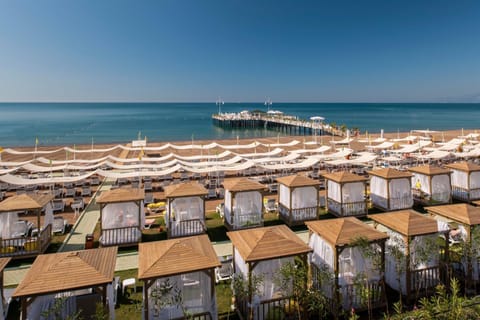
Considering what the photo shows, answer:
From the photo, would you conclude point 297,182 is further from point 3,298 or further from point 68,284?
point 3,298

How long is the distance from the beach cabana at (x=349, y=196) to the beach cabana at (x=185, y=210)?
563cm

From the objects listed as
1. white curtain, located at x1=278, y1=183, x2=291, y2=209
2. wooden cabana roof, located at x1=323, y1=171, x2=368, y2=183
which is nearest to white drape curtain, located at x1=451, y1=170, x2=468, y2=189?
wooden cabana roof, located at x1=323, y1=171, x2=368, y2=183

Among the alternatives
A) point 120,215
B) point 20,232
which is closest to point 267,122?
point 120,215

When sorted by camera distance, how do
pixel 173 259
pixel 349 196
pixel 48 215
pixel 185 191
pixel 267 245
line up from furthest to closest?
pixel 349 196 → pixel 185 191 → pixel 48 215 → pixel 267 245 → pixel 173 259

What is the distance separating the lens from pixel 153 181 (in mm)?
18453

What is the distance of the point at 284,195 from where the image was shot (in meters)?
12.0

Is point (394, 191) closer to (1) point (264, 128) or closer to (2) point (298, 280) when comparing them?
(2) point (298, 280)

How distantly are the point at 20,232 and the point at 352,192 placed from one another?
12.4 metres

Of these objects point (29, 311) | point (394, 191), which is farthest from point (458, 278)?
point (29, 311)

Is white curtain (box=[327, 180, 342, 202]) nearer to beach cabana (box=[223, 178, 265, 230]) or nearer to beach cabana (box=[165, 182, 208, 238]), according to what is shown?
beach cabana (box=[223, 178, 265, 230])

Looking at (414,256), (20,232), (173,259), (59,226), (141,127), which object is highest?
(141,127)

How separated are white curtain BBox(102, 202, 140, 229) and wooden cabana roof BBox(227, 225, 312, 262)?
5054mm

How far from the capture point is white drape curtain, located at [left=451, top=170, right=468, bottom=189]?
44.7 ft

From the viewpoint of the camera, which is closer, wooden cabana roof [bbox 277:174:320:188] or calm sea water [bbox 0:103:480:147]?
wooden cabana roof [bbox 277:174:320:188]
